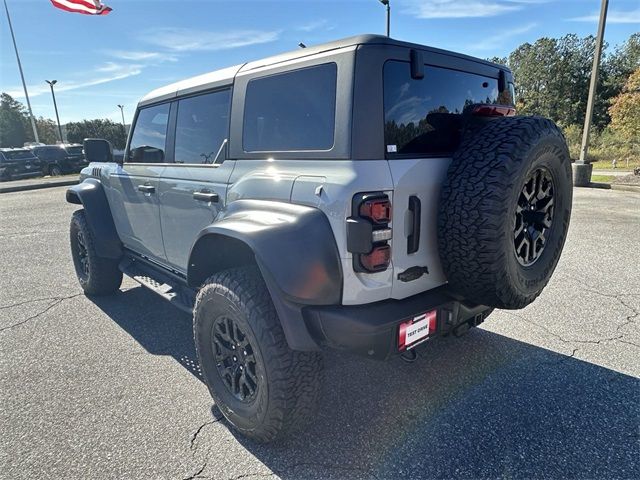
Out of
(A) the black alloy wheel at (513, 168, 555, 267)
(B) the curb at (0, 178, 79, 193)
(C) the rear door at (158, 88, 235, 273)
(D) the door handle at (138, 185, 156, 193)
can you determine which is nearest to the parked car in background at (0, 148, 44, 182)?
(B) the curb at (0, 178, 79, 193)

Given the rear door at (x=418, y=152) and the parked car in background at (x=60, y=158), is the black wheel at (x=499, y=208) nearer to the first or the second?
the rear door at (x=418, y=152)

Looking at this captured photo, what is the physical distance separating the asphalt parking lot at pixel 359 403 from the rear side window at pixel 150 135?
155 cm

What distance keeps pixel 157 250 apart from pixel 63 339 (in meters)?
1.16

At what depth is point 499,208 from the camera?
186 cm

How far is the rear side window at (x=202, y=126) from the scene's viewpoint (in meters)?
2.73

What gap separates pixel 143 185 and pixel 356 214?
92.2 inches

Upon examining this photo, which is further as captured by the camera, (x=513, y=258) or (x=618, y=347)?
(x=618, y=347)

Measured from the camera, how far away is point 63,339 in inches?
140

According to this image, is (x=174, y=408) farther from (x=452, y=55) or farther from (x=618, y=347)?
(x=618, y=347)

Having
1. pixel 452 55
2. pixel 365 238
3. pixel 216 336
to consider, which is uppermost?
pixel 452 55

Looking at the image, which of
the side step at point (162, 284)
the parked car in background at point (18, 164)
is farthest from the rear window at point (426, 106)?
the parked car in background at point (18, 164)

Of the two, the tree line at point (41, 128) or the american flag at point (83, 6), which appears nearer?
the american flag at point (83, 6)

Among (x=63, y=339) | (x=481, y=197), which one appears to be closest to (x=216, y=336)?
(x=481, y=197)

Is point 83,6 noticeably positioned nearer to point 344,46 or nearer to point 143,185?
point 143,185
